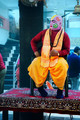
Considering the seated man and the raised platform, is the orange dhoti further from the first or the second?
the raised platform

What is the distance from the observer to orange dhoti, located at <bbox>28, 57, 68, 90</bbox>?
2756 mm

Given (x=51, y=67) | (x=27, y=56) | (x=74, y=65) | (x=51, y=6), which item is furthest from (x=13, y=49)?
(x=51, y=67)

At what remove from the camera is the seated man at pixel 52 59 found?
2.78m

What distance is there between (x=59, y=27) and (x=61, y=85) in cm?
88

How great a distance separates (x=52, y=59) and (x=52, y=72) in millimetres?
196

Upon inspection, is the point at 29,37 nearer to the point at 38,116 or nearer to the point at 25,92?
the point at 25,92

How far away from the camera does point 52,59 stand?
2.88 meters

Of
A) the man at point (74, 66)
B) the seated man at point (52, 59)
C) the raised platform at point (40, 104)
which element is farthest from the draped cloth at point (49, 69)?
the man at point (74, 66)

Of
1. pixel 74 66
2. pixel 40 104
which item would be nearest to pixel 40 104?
pixel 40 104

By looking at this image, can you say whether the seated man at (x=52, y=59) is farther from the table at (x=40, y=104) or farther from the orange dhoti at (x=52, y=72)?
the table at (x=40, y=104)

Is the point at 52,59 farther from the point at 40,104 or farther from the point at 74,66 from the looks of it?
the point at 74,66

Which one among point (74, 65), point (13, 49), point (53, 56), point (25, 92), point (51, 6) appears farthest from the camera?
point (13, 49)

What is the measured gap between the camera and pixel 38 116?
341cm

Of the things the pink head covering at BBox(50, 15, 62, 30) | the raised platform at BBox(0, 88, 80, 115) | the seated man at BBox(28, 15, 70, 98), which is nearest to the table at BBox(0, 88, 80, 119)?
the raised platform at BBox(0, 88, 80, 115)
